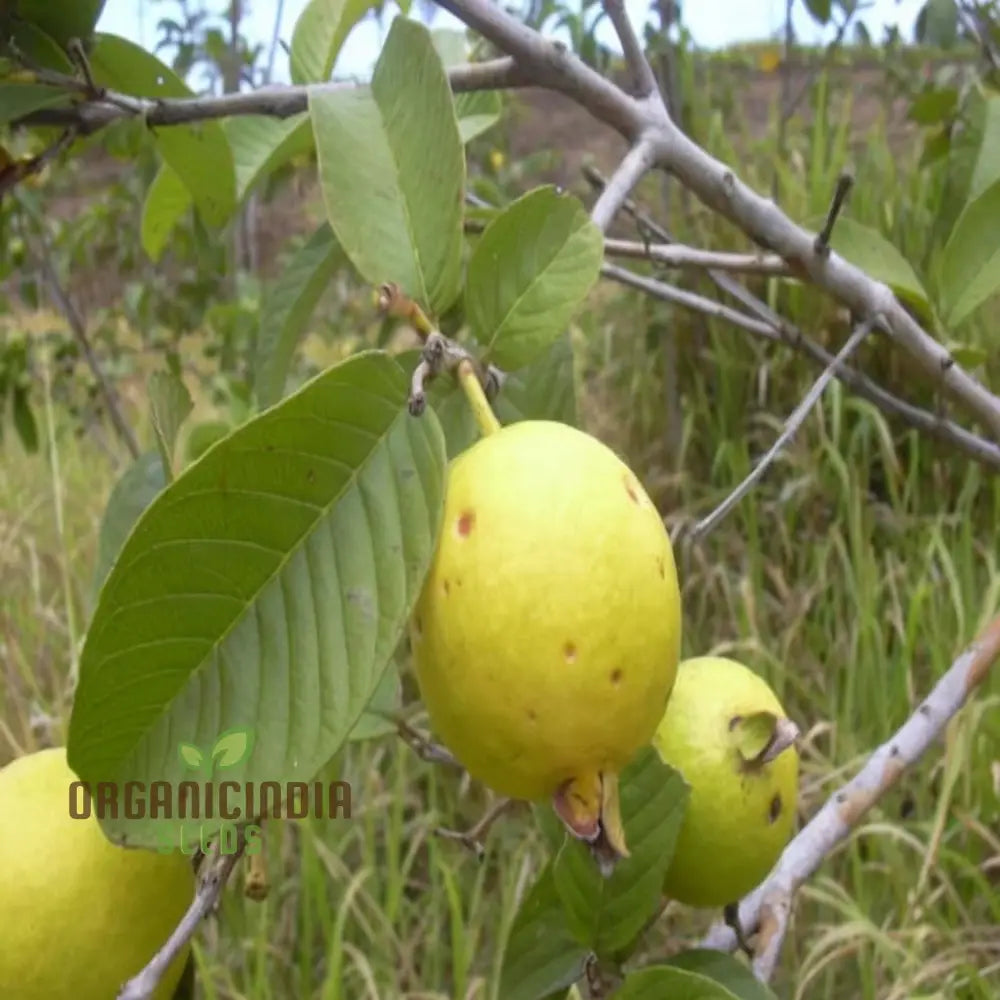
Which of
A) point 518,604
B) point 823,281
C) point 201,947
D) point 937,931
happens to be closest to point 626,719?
point 518,604

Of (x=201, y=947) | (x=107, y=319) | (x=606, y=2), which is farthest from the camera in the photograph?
(x=107, y=319)

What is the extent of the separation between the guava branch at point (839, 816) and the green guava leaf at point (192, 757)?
0.32 m

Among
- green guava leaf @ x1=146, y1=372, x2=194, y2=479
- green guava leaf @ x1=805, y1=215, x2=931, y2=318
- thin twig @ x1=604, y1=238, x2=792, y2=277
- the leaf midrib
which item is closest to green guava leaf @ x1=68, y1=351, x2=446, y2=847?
the leaf midrib

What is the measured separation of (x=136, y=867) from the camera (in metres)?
0.47

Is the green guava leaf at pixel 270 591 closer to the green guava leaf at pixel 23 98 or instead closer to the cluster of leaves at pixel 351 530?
the cluster of leaves at pixel 351 530

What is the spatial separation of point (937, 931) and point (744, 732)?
0.93 meters

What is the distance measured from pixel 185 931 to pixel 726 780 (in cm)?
24

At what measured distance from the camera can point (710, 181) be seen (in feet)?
2.07

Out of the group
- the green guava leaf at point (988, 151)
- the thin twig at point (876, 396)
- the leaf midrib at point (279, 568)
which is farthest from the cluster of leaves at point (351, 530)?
the green guava leaf at point (988, 151)

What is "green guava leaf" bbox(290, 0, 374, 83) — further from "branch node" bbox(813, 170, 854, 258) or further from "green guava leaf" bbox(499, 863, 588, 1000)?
"green guava leaf" bbox(499, 863, 588, 1000)

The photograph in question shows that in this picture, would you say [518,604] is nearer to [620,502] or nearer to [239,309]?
[620,502]

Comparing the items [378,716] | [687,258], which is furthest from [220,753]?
[687,258]

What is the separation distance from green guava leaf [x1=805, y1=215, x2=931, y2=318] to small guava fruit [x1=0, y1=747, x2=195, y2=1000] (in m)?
0.66

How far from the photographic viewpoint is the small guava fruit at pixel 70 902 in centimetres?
45
